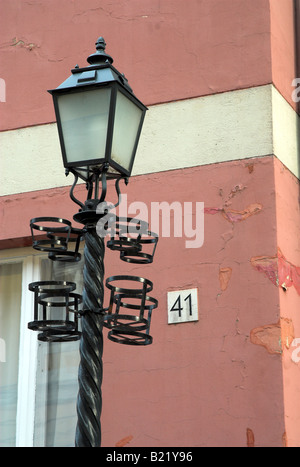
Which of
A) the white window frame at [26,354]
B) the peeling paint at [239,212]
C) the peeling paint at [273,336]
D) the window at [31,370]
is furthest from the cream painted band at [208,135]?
the peeling paint at [273,336]

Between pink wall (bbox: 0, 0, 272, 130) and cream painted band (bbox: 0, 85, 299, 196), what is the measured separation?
106 millimetres

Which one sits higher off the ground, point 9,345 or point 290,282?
point 290,282

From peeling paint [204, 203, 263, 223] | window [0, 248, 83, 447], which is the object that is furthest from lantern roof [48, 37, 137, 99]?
window [0, 248, 83, 447]

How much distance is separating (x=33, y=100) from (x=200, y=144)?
1425mm

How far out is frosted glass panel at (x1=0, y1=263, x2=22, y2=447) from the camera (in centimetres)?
654

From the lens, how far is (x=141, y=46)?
22.6 feet

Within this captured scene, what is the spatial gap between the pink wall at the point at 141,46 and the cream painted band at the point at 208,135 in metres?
0.11

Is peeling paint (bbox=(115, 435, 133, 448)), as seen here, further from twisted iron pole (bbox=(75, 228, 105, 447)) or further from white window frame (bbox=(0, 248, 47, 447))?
twisted iron pole (bbox=(75, 228, 105, 447))

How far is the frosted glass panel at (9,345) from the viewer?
6.54m

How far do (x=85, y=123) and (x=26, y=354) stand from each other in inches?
97.0

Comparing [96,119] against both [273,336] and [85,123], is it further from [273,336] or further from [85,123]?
[273,336]

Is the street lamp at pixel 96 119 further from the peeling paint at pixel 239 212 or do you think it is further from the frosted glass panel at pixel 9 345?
the frosted glass panel at pixel 9 345

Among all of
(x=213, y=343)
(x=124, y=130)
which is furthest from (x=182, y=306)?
(x=124, y=130)
